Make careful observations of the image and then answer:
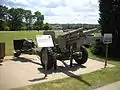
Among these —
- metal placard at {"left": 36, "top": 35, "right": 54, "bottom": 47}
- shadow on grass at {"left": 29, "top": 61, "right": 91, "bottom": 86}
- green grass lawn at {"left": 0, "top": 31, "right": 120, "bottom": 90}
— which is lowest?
green grass lawn at {"left": 0, "top": 31, "right": 120, "bottom": 90}

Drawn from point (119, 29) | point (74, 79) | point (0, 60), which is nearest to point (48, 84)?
point (74, 79)

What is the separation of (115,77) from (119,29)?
7598 mm

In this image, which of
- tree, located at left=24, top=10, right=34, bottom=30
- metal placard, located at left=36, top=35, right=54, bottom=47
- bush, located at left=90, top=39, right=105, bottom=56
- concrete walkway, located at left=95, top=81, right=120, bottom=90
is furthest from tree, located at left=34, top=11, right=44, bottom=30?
concrete walkway, located at left=95, top=81, right=120, bottom=90

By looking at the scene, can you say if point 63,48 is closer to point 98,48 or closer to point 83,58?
point 83,58

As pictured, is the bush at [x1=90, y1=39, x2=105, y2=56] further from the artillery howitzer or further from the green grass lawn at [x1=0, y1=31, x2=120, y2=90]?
the green grass lawn at [x1=0, y1=31, x2=120, y2=90]

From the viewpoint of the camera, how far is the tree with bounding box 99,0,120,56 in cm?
1717

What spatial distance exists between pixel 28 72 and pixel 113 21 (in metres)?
9.19

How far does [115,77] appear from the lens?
10219 millimetres

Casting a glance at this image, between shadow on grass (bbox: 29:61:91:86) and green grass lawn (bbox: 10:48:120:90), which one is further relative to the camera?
shadow on grass (bbox: 29:61:91:86)

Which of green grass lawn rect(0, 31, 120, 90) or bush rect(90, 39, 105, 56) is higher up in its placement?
bush rect(90, 39, 105, 56)

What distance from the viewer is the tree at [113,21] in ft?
56.3

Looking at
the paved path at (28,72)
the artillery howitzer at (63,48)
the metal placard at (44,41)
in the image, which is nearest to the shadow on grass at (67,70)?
the paved path at (28,72)

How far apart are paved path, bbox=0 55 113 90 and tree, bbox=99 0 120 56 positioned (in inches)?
183

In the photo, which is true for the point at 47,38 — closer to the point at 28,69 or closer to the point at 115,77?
the point at 28,69
